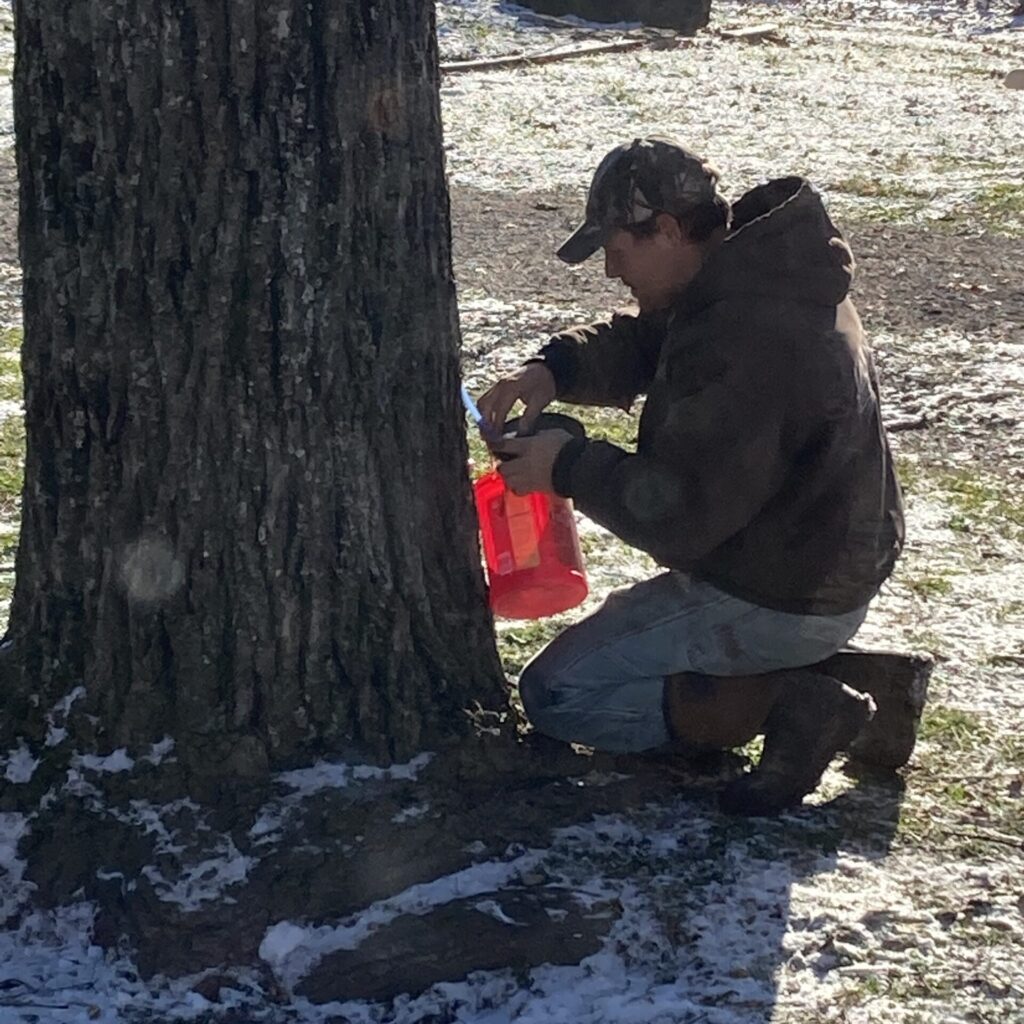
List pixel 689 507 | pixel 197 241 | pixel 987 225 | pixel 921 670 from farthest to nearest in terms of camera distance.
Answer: pixel 987 225 → pixel 921 670 → pixel 689 507 → pixel 197 241

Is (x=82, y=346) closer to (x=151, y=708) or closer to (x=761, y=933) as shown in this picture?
(x=151, y=708)

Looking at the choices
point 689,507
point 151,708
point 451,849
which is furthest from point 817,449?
point 151,708

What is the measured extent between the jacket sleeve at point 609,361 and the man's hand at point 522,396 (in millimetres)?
44

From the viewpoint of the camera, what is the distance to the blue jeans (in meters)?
3.30

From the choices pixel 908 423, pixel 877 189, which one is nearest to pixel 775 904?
pixel 908 423

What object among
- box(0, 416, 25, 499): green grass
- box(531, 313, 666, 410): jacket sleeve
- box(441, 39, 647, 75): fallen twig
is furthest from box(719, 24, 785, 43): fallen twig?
box(531, 313, 666, 410): jacket sleeve

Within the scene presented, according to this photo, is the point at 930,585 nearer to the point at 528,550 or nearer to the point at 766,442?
the point at 528,550

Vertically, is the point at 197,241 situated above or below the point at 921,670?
above

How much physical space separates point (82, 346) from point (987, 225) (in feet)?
22.6

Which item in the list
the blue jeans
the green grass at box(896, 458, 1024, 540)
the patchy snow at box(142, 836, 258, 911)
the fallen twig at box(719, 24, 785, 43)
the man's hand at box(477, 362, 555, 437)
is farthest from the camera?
the fallen twig at box(719, 24, 785, 43)

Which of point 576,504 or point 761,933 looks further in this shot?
point 576,504

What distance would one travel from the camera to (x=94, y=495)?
9.92 feet

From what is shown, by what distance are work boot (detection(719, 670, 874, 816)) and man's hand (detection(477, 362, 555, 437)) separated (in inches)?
29.4

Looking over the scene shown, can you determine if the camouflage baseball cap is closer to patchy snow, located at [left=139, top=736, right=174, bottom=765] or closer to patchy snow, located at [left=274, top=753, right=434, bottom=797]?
patchy snow, located at [left=274, top=753, right=434, bottom=797]
